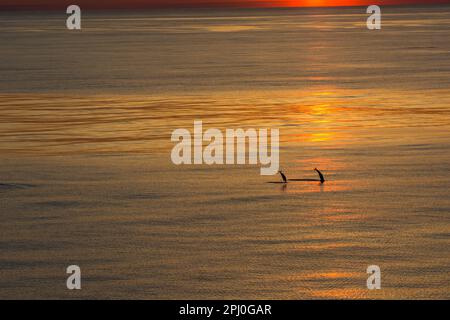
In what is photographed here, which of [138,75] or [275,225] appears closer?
Answer: [275,225]

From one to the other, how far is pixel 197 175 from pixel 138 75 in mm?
26327

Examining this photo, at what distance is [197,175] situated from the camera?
18031mm

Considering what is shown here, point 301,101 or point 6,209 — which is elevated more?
point 301,101

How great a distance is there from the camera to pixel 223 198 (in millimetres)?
16000

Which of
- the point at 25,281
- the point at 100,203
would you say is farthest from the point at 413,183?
the point at 25,281

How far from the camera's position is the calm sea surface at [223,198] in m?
11.7

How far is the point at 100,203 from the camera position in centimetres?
1570

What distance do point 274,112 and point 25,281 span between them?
1736cm

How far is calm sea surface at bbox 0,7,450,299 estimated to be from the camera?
11656 millimetres
